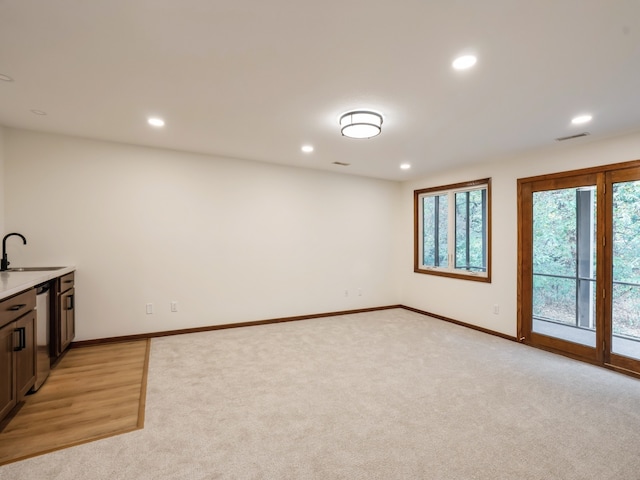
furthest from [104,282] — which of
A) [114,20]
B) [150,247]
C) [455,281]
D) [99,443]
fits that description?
[455,281]

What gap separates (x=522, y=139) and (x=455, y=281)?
2.35m

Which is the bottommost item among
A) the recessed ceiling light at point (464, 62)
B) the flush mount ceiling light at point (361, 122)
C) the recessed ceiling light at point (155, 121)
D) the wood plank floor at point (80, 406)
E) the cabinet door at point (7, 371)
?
the wood plank floor at point (80, 406)

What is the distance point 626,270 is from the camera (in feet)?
10.7

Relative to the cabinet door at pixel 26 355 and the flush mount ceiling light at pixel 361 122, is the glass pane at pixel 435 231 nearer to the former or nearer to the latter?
the flush mount ceiling light at pixel 361 122

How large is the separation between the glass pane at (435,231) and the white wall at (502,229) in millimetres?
280

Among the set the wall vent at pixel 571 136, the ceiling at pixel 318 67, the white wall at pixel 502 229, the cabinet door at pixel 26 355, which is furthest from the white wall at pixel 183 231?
the wall vent at pixel 571 136

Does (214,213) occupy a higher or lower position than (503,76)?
lower

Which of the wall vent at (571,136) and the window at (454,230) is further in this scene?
the window at (454,230)

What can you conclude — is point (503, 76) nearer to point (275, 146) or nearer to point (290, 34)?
point (290, 34)

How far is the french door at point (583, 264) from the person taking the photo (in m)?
3.24

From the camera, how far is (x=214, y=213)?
455 cm

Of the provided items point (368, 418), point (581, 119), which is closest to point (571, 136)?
point (581, 119)

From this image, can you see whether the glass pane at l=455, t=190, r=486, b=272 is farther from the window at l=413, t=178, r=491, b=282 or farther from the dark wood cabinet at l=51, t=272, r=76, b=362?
the dark wood cabinet at l=51, t=272, r=76, b=362

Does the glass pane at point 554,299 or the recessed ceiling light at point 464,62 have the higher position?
the recessed ceiling light at point 464,62
